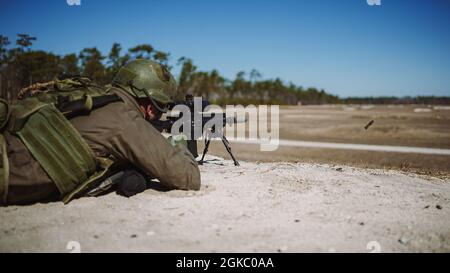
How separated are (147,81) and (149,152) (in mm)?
1075

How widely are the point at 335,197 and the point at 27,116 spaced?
3364 millimetres

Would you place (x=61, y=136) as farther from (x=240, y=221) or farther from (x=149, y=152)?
(x=240, y=221)

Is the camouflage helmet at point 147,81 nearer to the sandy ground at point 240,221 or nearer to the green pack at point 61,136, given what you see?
the green pack at point 61,136

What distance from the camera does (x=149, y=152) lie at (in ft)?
11.9

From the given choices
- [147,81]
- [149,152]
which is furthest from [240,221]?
[147,81]

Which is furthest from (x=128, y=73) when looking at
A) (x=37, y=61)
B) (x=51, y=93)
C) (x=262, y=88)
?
(x=262, y=88)

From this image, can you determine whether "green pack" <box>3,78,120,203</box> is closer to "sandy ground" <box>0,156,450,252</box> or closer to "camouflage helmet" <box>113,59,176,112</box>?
"sandy ground" <box>0,156,450,252</box>

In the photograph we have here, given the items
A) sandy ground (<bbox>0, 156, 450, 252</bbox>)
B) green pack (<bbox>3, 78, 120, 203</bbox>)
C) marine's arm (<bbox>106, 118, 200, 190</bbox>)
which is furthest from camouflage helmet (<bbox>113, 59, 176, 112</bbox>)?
sandy ground (<bbox>0, 156, 450, 252</bbox>)

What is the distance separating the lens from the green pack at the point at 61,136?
340 cm

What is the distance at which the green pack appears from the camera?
3398mm

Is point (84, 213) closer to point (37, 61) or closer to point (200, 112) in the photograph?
point (200, 112)

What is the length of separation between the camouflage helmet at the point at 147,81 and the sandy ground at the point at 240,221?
1092mm

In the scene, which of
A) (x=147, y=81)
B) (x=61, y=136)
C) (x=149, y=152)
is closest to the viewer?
(x=61, y=136)

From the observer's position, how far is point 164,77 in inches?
179
